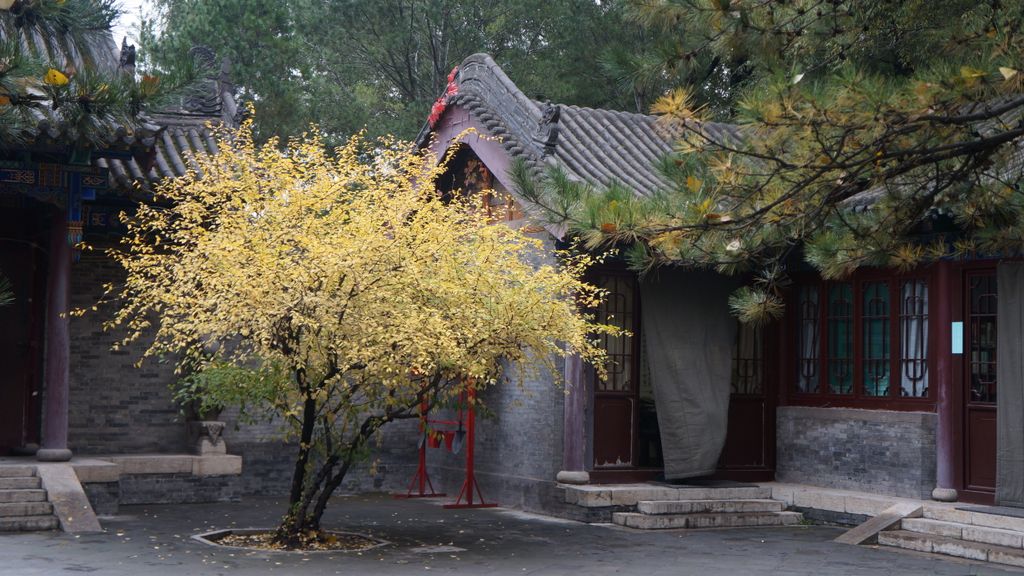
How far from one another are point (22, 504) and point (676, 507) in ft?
20.9

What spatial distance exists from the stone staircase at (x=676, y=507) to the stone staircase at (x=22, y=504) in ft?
17.0

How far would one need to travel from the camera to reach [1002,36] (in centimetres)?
697

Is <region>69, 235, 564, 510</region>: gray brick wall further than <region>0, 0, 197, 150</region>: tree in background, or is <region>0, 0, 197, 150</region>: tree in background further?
<region>69, 235, 564, 510</region>: gray brick wall

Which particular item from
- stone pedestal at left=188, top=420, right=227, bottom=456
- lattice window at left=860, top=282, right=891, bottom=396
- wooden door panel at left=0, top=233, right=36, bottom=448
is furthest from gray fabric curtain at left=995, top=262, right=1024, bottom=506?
wooden door panel at left=0, top=233, right=36, bottom=448

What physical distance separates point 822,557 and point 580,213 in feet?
14.8

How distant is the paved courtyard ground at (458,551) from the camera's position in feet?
31.9

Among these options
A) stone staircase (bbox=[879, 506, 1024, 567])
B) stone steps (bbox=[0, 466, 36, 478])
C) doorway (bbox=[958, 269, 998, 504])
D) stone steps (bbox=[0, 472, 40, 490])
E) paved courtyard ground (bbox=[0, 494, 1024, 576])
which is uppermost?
doorway (bbox=[958, 269, 998, 504])

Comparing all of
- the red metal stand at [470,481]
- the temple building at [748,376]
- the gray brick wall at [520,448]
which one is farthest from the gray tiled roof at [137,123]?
the gray brick wall at [520,448]

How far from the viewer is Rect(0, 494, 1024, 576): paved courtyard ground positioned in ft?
31.9

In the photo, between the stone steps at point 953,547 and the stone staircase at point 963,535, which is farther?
the stone staircase at point 963,535

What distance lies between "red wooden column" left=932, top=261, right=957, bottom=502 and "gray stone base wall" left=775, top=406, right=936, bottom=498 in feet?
0.67

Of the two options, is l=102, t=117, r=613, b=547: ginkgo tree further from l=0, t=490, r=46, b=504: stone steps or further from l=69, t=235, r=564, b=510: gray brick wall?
l=69, t=235, r=564, b=510: gray brick wall

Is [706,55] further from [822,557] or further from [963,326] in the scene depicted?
[963,326]

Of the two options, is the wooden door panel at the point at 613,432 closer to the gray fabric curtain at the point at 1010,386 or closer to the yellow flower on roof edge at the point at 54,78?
the gray fabric curtain at the point at 1010,386
